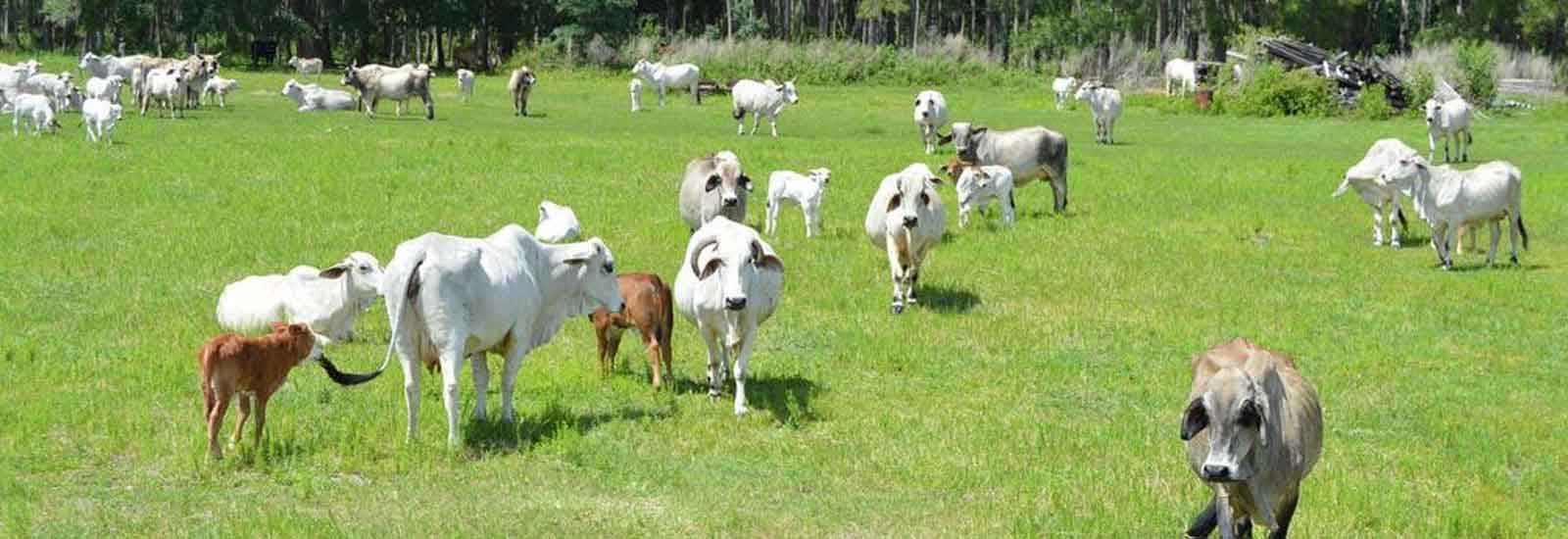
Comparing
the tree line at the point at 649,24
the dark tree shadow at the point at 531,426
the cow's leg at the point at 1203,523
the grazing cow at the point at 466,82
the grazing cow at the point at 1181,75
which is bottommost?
the dark tree shadow at the point at 531,426

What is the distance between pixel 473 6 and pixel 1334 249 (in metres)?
56.6

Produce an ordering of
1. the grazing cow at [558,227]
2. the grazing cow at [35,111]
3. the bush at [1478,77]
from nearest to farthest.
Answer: the grazing cow at [558,227], the grazing cow at [35,111], the bush at [1478,77]

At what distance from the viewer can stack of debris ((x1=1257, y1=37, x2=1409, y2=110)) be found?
50.0 m

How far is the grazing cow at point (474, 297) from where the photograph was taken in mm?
11391

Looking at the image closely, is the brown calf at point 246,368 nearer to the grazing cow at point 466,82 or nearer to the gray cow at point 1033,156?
the gray cow at point 1033,156

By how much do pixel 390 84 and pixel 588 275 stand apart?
3305cm

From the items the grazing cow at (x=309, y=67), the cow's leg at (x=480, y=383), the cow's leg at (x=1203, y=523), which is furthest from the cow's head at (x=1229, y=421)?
the grazing cow at (x=309, y=67)

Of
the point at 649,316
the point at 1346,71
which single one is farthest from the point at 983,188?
the point at 1346,71

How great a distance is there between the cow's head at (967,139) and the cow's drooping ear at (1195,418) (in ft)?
67.4

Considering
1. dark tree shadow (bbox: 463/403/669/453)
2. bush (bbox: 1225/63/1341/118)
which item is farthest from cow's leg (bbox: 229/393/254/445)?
bush (bbox: 1225/63/1341/118)

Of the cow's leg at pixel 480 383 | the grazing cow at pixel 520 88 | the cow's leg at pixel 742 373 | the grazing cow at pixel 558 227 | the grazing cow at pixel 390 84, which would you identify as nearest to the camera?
the cow's leg at pixel 480 383

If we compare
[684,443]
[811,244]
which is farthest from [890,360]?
[811,244]

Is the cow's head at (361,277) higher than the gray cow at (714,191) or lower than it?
lower

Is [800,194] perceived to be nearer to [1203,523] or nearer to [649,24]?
[1203,523]
